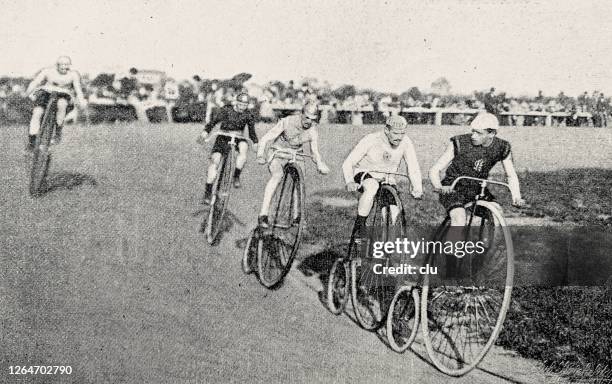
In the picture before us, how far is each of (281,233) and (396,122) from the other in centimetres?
123

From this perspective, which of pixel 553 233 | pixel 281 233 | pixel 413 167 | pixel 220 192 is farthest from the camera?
pixel 553 233

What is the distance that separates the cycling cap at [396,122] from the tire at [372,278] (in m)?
0.46

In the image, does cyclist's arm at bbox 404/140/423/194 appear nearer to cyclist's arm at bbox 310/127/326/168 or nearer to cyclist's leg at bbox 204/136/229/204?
cyclist's arm at bbox 310/127/326/168

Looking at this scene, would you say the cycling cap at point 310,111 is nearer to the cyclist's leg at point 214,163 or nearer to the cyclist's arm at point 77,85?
the cyclist's leg at point 214,163

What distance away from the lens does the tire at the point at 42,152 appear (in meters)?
4.93

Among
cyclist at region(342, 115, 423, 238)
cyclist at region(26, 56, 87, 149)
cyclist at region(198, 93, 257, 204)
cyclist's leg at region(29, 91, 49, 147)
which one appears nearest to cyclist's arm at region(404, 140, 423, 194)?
cyclist at region(342, 115, 423, 238)

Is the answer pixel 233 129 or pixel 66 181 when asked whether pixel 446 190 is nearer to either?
pixel 233 129

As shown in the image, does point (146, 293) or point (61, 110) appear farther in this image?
point (61, 110)

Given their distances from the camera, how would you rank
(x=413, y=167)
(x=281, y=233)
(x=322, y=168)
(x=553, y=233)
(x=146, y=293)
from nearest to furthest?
1. (x=146, y=293)
2. (x=413, y=167)
3. (x=322, y=168)
4. (x=281, y=233)
5. (x=553, y=233)

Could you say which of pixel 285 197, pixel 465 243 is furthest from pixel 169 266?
pixel 465 243

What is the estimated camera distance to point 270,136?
519cm

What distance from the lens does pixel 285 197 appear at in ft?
17.3

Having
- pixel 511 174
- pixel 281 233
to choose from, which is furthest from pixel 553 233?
pixel 281 233

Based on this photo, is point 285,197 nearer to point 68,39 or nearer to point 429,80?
point 429,80
